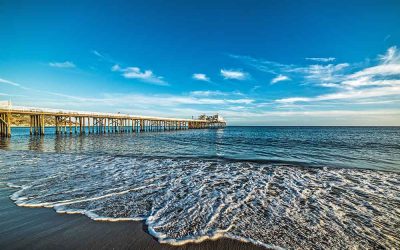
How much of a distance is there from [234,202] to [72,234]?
356 centimetres

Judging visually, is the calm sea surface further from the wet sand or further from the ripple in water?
the wet sand

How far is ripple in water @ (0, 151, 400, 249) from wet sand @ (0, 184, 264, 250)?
205mm

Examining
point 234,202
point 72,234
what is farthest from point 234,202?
point 72,234

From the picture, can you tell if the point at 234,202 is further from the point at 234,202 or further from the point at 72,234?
the point at 72,234

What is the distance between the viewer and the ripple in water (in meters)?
3.36

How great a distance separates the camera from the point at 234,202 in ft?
16.2

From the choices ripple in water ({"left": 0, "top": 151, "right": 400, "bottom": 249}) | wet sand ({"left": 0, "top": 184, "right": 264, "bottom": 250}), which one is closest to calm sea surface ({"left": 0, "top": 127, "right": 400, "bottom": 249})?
ripple in water ({"left": 0, "top": 151, "right": 400, "bottom": 249})

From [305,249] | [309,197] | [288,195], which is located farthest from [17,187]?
[309,197]

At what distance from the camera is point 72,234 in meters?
3.23

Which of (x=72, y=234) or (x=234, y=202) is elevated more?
(x=72, y=234)

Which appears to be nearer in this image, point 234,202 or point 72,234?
point 72,234

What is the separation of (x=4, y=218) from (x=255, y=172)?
813 cm

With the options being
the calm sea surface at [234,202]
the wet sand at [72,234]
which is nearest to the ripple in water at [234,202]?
the calm sea surface at [234,202]

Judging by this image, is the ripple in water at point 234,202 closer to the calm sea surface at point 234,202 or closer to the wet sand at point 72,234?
the calm sea surface at point 234,202
